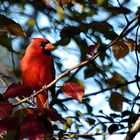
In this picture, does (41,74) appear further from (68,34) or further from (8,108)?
(8,108)

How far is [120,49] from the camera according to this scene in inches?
61.7

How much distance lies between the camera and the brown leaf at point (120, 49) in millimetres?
1542

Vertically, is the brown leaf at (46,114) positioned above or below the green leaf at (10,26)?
below

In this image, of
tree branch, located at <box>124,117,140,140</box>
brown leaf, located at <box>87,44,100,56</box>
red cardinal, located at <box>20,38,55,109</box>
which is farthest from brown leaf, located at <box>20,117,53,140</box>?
red cardinal, located at <box>20,38,55,109</box>

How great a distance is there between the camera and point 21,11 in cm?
270

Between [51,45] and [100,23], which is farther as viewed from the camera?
[51,45]

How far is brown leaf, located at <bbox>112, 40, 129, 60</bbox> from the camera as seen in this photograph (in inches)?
60.7

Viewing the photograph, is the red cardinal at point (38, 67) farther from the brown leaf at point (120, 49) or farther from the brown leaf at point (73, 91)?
the brown leaf at point (73, 91)

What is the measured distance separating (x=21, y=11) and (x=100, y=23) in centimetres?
133

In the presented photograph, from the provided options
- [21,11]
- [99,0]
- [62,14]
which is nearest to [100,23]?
[99,0]

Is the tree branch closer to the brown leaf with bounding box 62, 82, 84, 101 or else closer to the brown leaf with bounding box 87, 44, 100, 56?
the brown leaf with bounding box 62, 82, 84, 101

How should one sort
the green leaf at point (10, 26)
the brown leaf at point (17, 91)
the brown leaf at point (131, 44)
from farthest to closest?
the brown leaf at point (131, 44) < the green leaf at point (10, 26) < the brown leaf at point (17, 91)

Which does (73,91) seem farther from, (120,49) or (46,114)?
(120,49)

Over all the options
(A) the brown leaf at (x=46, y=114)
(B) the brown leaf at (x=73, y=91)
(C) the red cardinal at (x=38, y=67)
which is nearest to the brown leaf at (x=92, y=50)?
(B) the brown leaf at (x=73, y=91)
